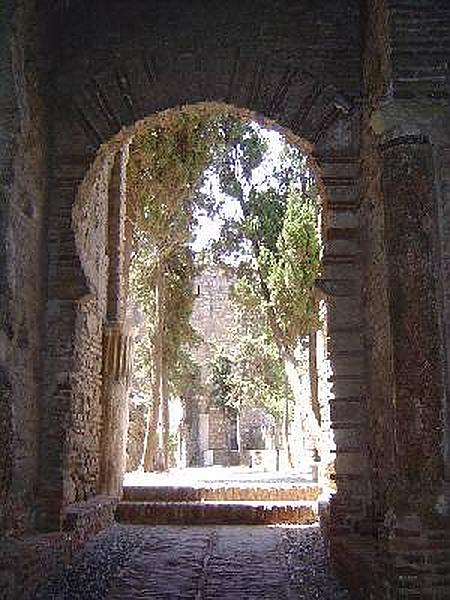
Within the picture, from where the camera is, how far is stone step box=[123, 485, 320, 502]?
41.8ft

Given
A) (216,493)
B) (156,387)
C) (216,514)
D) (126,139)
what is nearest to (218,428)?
(156,387)

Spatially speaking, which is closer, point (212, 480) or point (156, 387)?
point (212, 480)

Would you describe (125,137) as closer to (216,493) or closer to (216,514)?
(216,514)

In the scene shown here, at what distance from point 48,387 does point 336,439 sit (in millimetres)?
2921

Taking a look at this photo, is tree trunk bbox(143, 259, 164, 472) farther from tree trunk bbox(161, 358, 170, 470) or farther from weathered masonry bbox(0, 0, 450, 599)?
weathered masonry bbox(0, 0, 450, 599)

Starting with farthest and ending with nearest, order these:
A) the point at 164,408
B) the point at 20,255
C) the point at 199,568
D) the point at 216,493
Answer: the point at 164,408 < the point at 216,493 < the point at 20,255 < the point at 199,568

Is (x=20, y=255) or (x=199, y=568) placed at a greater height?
(x=20, y=255)

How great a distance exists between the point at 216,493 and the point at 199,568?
19.9ft

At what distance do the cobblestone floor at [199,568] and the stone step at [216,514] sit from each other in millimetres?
853

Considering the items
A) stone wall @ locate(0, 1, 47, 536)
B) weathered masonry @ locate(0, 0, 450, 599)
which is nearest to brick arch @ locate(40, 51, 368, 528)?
weathered masonry @ locate(0, 0, 450, 599)

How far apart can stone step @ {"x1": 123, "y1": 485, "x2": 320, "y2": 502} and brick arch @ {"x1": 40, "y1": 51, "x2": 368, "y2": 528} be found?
13.0 feet

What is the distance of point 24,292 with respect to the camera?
297 inches

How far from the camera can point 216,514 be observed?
428 inches

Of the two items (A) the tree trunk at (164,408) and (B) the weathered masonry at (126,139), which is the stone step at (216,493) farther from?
(A) the tree trunk at (164,408)
